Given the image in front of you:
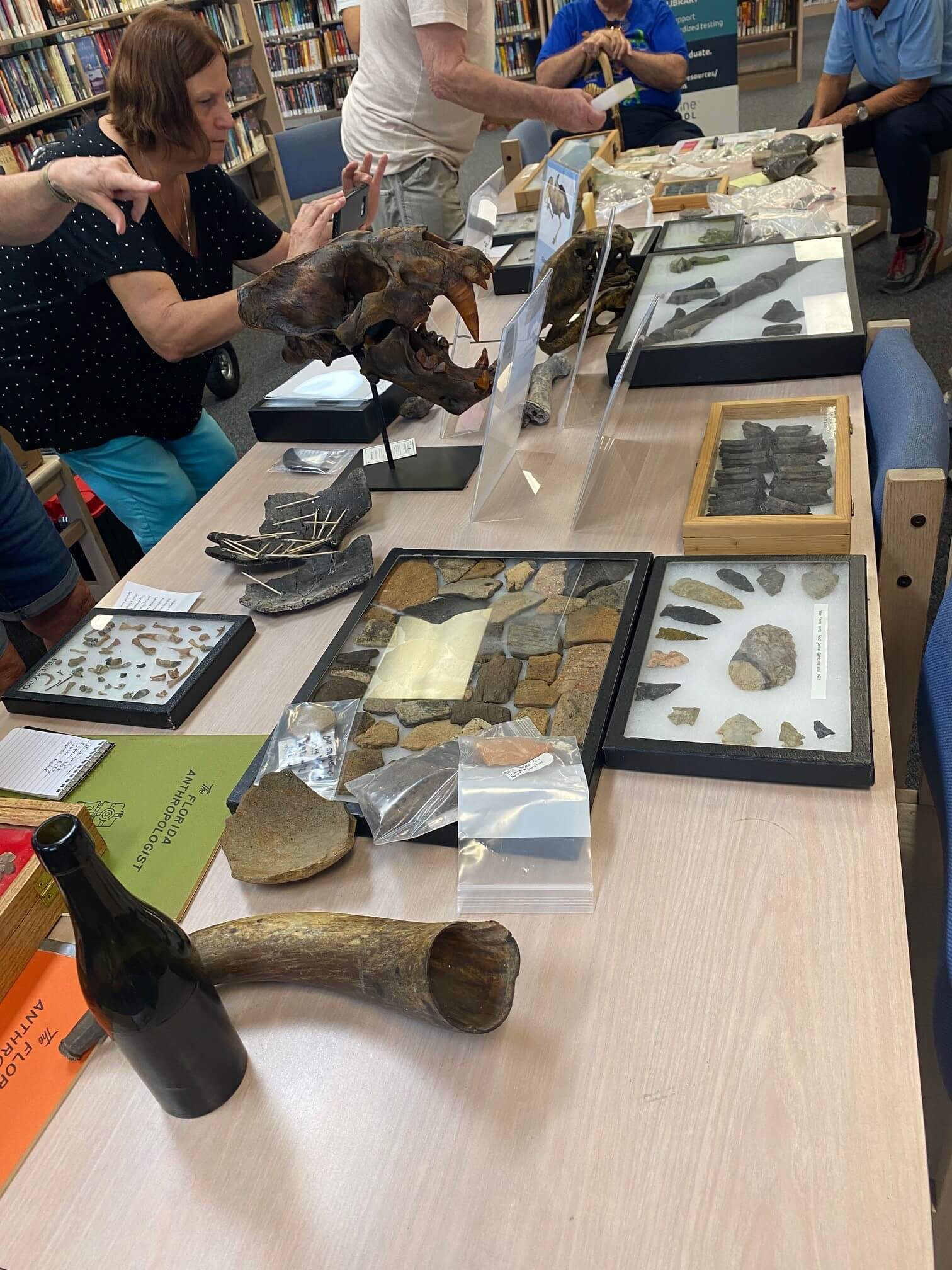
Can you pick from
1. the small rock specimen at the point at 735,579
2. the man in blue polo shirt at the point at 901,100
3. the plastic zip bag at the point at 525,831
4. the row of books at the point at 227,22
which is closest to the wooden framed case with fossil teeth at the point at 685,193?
the man in blue polo shirt at the point at 901,100

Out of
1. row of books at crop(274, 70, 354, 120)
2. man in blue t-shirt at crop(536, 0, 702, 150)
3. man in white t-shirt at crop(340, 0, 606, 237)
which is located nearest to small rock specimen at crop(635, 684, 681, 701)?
man in white t-shirt at crop(340, 0, 606, 237)

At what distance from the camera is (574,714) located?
107 cm

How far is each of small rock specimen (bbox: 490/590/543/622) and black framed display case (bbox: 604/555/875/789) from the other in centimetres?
15

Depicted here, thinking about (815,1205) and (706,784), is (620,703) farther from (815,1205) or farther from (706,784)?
(815,1205)

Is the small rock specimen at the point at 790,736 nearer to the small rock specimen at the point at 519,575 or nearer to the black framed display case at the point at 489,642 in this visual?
the black framed display case at the point at 489,642

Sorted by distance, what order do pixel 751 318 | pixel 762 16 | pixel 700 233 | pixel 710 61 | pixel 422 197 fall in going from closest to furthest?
pixel 751 318
pixel 700 233
pixel 422 197
pixel 710 61
pixel 762 16

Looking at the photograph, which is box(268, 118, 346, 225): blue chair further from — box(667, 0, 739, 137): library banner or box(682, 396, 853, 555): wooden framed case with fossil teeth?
box(682, 396, 853, 555): wooden framed case with fossil teeth

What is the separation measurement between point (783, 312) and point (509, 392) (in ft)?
2.22

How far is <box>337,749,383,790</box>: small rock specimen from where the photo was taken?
1062mm

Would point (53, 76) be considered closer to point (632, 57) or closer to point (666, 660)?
point (632, 57)

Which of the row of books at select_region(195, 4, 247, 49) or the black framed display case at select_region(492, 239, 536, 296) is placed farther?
the row of books at select_region(195, 4, 247, 49)

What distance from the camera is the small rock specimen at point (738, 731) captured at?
99 centimetres

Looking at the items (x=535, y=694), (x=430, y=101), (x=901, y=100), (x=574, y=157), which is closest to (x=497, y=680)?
(x=535, y=694)

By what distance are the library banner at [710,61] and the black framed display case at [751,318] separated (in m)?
3.66
